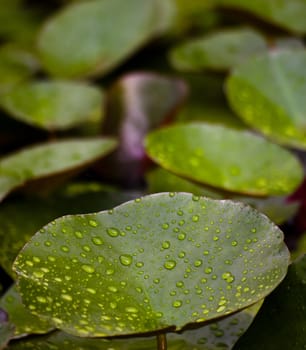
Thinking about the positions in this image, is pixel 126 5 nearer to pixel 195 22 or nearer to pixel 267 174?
pixel 195 22

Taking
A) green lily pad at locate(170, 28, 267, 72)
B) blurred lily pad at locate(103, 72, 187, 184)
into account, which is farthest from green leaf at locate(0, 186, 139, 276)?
green lily pad at locate(170, 28, 267, 72)

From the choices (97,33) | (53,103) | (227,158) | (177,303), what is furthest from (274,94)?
(177,303)

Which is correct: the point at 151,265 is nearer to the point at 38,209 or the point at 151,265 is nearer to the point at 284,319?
the point at 284,319

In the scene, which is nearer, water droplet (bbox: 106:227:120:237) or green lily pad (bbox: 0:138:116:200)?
water droplet (bbox: 106:227:120:237)

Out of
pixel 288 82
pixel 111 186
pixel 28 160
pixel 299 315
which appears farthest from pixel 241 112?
pixel 299 315

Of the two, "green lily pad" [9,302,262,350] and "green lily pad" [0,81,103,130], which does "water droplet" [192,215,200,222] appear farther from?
"green lily pad" [0,81,103,130]
